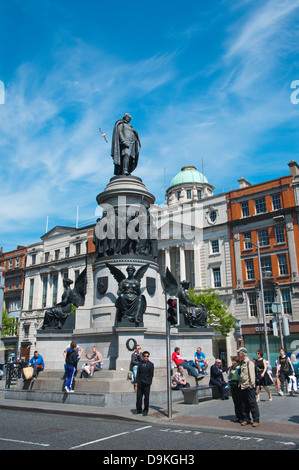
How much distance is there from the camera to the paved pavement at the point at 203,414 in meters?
9.11

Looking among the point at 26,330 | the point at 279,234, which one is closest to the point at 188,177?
the point at 279,234

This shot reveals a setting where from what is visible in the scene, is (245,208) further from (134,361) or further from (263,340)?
(134,361)

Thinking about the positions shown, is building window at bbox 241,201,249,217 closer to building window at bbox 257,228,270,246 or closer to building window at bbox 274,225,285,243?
building window at bbox 257,228,270,246

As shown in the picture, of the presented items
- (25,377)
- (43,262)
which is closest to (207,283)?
(43,262)

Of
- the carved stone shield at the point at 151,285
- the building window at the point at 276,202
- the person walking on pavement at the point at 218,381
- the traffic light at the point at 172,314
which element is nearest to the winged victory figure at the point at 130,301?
the carved stone shield at the point at 151,285

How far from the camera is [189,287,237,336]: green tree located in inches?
1753

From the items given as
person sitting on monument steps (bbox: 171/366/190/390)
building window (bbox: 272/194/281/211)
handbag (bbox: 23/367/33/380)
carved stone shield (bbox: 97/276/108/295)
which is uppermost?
building window (bbox: 272/194/281/211)

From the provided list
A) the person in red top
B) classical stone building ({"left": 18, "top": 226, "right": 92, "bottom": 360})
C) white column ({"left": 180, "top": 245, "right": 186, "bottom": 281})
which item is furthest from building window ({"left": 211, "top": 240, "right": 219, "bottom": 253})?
the person in red top

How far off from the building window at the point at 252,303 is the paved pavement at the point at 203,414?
3351 centimetres

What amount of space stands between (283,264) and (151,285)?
30.7 metres

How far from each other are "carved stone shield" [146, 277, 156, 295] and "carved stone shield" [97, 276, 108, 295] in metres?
1.86

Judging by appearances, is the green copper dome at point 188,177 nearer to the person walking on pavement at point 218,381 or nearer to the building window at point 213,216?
the building window at point 213,216

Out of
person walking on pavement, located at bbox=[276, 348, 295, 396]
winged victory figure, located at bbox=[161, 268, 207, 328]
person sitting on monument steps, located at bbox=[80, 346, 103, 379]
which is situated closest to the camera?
person sitting on monument steps, located at bbox=[80, 346, 103, 379]

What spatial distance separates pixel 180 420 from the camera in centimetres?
1005
